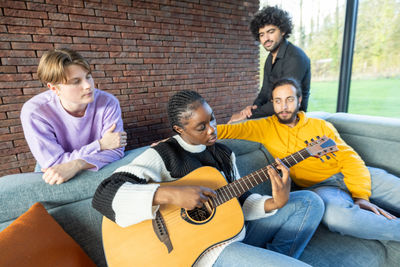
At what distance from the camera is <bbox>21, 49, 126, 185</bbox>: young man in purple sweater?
47.5 inches

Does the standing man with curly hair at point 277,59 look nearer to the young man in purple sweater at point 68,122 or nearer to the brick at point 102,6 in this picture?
the young man in purple sweater at point 68,122

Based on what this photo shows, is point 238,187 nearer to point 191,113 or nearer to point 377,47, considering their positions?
point 191,113

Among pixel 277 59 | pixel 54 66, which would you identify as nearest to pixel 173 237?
pixel 54 66

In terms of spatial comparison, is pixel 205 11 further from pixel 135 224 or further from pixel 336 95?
pixel 135 224

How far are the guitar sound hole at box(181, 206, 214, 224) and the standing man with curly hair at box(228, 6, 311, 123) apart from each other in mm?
1164

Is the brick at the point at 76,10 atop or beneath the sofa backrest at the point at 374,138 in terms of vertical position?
atop

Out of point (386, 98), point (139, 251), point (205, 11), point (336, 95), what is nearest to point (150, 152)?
point (139, 251)

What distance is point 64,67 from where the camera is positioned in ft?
4.05

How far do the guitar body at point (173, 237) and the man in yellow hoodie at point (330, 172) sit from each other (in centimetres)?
74

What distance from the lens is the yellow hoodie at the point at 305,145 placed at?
1.47 metres

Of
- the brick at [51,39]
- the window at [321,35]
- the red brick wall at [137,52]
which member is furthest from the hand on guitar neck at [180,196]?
the window at [321,35]

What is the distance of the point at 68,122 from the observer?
136 cm

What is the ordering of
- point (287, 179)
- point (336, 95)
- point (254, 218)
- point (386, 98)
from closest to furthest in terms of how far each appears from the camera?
point (287, 179), point (254, 218), point (336, 95), point (386, 98)

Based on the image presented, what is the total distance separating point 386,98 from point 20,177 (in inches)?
237
